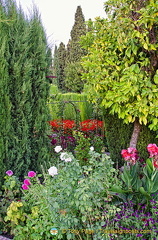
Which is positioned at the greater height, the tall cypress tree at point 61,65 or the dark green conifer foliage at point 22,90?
the tall cypress tree at point 61,65

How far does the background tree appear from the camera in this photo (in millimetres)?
2934

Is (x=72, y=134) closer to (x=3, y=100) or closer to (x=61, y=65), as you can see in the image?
(x=3, y=100)

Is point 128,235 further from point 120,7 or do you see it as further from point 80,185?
point 120,7

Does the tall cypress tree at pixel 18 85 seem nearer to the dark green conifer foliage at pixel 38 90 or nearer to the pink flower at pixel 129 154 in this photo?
the dark green conifer foliage at pixel 38 90

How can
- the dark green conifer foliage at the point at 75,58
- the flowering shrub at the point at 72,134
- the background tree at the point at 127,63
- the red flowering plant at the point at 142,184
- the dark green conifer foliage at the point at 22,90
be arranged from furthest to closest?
1. the dark green conifer foliage at the point at 75,58
2. the flowering shrub at the point at 72,134
3. the background tree at the point at 127,63
4. the dark green conifer foliage at the point at 22,90
5. the red flowering plant at the point at 142,184

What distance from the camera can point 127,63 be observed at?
3.12m

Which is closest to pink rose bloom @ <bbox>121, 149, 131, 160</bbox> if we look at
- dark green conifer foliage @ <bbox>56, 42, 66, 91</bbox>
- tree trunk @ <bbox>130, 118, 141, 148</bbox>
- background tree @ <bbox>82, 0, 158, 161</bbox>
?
background tree @ <bbox>82, 0, 158, 161</bbox>

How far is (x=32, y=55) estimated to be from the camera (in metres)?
2.90

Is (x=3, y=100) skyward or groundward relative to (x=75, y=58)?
groundward

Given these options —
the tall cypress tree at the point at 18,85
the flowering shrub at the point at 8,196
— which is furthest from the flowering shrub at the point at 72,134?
the flowering shrub at the point at 8,196

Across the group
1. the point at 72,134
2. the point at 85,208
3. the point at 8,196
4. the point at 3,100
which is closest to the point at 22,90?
the point at 3,100

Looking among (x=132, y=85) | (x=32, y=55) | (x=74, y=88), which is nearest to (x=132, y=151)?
(x=132, y=85)

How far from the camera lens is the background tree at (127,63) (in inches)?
115

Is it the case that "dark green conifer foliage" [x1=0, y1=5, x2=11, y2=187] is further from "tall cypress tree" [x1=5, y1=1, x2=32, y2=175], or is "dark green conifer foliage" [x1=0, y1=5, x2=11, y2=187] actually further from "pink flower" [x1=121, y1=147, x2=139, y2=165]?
"pink flower" [x1=121, y1=147, x2=139, y2=165]
